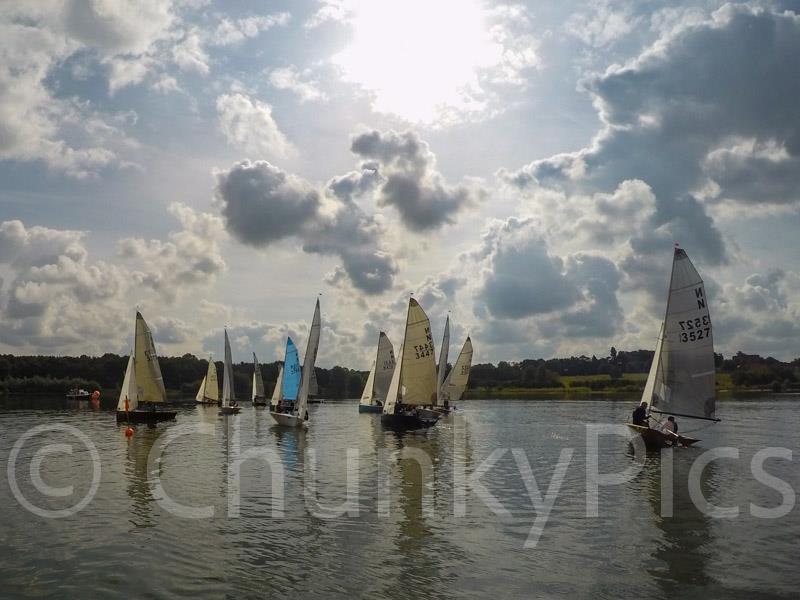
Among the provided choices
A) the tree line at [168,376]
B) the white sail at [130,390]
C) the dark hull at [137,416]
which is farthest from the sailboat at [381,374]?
the tree line at [168,376]

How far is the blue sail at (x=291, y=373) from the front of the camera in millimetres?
64562

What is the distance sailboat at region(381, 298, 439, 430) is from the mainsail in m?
16.1

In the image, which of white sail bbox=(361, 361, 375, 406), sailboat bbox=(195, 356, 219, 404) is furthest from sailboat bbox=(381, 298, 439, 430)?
sailboat bbox=(195, 356, 219, 404)

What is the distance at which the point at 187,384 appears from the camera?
530ft

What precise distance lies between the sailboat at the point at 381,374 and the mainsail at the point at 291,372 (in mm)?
12423

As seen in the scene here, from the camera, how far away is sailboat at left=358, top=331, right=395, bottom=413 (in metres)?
76.2

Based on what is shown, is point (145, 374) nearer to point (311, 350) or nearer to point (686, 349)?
point (311, 350)

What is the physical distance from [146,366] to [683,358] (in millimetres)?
44492

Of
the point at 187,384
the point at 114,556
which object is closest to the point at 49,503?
the point at 114,556

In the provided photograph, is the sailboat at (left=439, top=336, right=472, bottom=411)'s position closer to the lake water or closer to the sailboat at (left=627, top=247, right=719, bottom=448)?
the sailboat at (left=627, top=247, right=719, bottom=448)

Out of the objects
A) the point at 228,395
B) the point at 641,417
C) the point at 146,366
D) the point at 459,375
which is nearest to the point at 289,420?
the point at 146,366

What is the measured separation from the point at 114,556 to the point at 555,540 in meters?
11.4

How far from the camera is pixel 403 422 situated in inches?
1981

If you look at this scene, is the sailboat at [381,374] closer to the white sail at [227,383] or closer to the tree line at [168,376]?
the white sail at [227,383]
